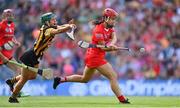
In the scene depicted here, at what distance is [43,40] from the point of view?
19969 millimetres

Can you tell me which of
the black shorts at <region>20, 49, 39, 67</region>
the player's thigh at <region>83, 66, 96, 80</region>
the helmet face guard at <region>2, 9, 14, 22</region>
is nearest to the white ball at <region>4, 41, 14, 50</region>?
the helmet face guard at <region>2, 9, 14, 22</region>

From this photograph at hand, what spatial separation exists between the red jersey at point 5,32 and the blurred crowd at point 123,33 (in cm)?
593

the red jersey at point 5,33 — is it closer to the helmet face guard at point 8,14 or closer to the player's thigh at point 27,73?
the helmet face guard at point 8,14

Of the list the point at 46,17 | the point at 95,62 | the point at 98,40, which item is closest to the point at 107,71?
the point at 95,62

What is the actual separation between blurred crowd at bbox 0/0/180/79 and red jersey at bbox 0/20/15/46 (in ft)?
19.4

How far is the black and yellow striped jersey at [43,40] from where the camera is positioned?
778 inches

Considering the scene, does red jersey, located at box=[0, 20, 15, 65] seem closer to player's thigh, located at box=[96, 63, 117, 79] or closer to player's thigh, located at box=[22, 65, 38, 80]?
player's thigh, located at box=[22, 65, 38, 80]

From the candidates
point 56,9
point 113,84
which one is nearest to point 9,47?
point 113,84

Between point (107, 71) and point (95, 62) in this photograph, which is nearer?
point (107, 71)

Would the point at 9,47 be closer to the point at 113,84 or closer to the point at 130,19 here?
the point at 113,84

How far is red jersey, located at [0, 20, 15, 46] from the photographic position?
23.2m

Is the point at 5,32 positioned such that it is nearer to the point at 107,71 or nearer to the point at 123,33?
the point at 107,71

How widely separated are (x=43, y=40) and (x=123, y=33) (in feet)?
38.8

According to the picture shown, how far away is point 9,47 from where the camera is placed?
22.8 m
